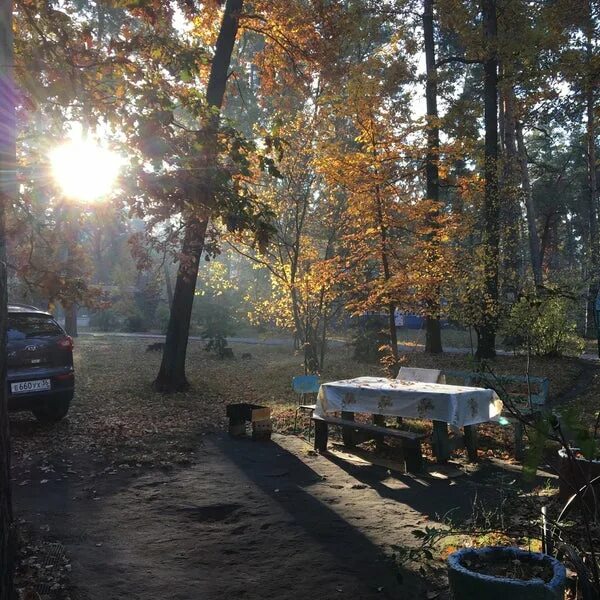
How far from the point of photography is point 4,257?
3506mm

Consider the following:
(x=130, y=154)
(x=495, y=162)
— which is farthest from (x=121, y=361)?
(x=130, y=154)

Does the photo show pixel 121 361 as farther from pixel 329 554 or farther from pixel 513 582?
pixel 513 582

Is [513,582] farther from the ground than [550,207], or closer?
closer

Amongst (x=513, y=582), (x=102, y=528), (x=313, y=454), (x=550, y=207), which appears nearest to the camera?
(x=513, y=582)

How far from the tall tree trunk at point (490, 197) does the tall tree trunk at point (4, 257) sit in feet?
36.8

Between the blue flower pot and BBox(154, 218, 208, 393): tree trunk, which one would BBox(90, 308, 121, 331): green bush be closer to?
BBox(154, 218, 208, 393): tree trunk

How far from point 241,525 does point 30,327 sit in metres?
5.09

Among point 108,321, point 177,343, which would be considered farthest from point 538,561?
point 108,321

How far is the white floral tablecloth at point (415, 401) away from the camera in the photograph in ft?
22.9

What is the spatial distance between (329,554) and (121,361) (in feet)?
51.3

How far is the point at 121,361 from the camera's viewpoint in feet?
62.0

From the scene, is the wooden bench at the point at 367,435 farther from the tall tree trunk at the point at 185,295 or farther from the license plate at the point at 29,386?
the tall tree trunk at the point at 185,295

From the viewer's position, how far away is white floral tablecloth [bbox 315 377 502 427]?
6980 mm

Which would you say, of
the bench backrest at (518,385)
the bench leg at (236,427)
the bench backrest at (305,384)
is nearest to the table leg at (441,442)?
the bench backrest at (518,385)
